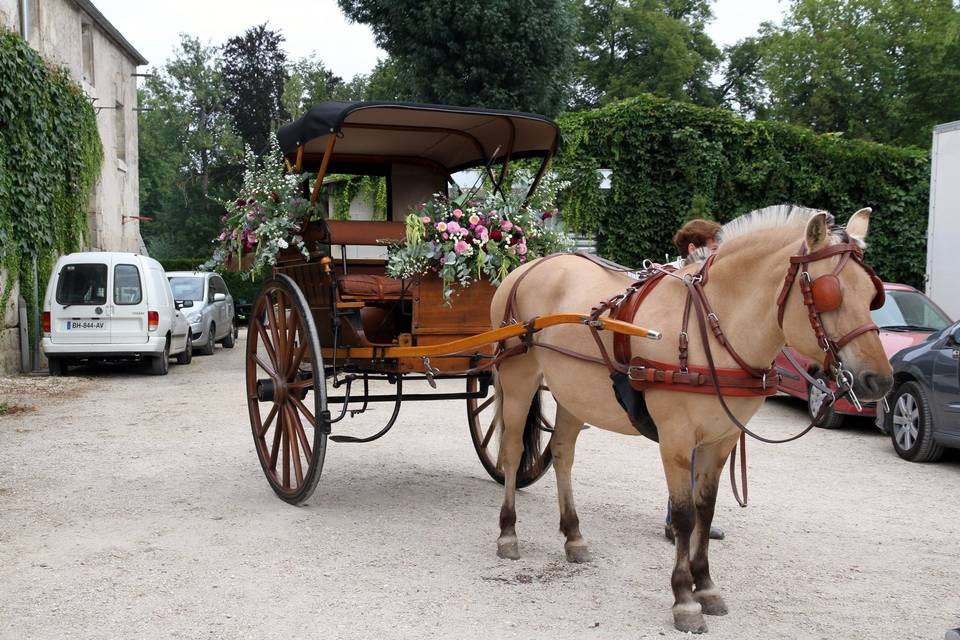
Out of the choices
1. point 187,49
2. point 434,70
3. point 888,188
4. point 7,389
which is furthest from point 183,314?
point 187,49

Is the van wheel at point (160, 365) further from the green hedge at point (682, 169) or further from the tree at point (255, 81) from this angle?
the tree at point (255, 81)

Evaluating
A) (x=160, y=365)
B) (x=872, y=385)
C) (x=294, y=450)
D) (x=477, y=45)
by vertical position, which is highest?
(x=477, y=45)

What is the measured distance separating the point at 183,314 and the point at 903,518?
46.4 ft

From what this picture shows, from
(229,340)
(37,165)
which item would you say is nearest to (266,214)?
(37,165)

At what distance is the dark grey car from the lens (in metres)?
7.63

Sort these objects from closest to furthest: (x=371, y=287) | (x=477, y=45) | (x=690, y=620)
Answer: (x=690, y=620) < (x=371, y=287) < (x=477, y=45)

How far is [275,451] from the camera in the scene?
20.7 ft

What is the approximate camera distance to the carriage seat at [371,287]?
586 centimetres

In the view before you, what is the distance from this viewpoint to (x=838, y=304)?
10.8ft

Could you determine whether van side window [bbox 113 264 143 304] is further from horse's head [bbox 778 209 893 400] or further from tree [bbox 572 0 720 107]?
tree [bbox 572 0 720 107]

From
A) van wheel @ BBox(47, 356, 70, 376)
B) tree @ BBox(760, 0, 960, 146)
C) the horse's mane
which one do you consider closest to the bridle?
the horse's mane

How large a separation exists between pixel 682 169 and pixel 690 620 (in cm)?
1339

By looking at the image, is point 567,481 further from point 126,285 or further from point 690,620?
point 126,285

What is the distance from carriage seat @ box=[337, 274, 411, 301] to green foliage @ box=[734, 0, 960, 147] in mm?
29296
